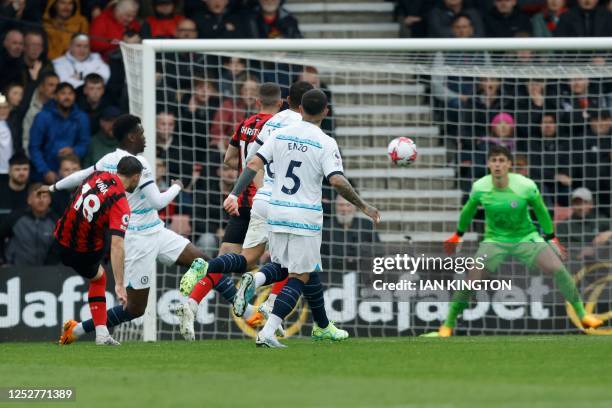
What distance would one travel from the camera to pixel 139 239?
13.8 metres

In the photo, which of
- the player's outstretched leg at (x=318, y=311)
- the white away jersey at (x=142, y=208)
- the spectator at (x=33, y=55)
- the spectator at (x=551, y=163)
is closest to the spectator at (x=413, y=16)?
the spectator at (x=551, y=163)

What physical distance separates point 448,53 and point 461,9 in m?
2.41

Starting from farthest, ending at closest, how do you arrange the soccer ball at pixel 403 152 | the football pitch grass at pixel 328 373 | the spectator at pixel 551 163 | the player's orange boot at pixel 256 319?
1. the spectator at pixel 551 163
2. the soccer ball at pixel 403 152
3. the player's orange boot at pixel 256 319
4. the football pitch grass at pixel 328 373

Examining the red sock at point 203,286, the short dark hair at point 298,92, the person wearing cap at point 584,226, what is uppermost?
the short dark hair at point 298,92

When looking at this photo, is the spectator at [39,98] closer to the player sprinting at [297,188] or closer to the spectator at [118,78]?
the spectator at [118,78]

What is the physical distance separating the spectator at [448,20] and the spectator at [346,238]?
3.36m

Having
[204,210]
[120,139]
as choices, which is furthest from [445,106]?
[120,139]

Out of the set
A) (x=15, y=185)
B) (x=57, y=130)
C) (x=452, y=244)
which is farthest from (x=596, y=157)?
(x=15, y=185)

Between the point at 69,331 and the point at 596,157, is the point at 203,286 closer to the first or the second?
the point at 69,331

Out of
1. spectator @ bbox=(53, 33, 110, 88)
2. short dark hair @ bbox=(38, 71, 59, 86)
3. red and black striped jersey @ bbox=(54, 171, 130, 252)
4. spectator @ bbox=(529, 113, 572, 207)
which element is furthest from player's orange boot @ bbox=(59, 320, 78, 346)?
spectator @ bbox=(529, 113, 572, 207)

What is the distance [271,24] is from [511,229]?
515cm

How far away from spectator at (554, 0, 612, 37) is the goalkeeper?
4.20 meters

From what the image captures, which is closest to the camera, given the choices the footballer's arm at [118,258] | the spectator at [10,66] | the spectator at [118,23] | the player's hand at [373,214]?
the player's hand at [373,214]

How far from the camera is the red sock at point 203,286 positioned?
12.9 metres
